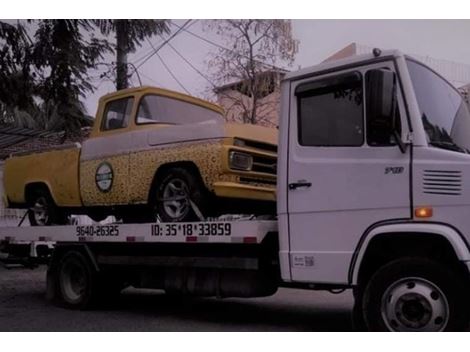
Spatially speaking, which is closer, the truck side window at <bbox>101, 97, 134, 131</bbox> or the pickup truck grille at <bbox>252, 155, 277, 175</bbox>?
the pickup truck grille at <bbox>252, 155, 277, 175</bbox>

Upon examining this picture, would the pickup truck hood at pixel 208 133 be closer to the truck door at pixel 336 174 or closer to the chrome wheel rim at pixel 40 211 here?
the truck door at pixel 336 174

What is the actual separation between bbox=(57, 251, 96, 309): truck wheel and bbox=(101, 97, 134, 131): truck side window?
162 cm

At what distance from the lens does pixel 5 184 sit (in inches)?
330

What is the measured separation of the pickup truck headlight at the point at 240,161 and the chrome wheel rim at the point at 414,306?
76.2 inches

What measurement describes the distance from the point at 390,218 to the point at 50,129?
9.74 metres

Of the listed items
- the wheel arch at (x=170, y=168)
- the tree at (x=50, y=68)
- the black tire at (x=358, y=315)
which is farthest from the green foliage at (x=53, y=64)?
the black tire at (x=358, y=315)

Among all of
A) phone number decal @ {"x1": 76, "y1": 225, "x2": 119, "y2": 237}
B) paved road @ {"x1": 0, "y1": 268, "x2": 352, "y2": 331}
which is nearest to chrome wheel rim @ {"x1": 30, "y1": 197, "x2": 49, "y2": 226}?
phone number decal @ {"x1": 76, "y1": 225, "x2": 119, "y2": 237}

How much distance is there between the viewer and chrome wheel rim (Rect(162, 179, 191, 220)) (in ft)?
20.8

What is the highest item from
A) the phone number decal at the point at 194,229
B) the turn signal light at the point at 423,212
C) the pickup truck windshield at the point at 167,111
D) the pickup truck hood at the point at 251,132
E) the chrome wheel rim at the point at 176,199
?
the pickup truck windshield at the point at 167,111

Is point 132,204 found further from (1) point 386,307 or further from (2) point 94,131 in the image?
(1) point 386,307

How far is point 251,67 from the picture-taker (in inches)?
439

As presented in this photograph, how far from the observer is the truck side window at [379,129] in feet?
16.0

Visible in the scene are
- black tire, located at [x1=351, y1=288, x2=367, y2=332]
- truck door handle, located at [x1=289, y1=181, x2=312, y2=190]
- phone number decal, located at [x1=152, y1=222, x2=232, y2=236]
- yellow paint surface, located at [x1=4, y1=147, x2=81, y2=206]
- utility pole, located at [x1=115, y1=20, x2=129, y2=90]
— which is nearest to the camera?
black tire, located at [x1=351, y1=288, x2=367, y2=332]

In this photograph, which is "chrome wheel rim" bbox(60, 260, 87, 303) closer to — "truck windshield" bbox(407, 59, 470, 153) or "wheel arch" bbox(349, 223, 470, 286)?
"wheel arch" bbox(349, 223, 470, 286)
